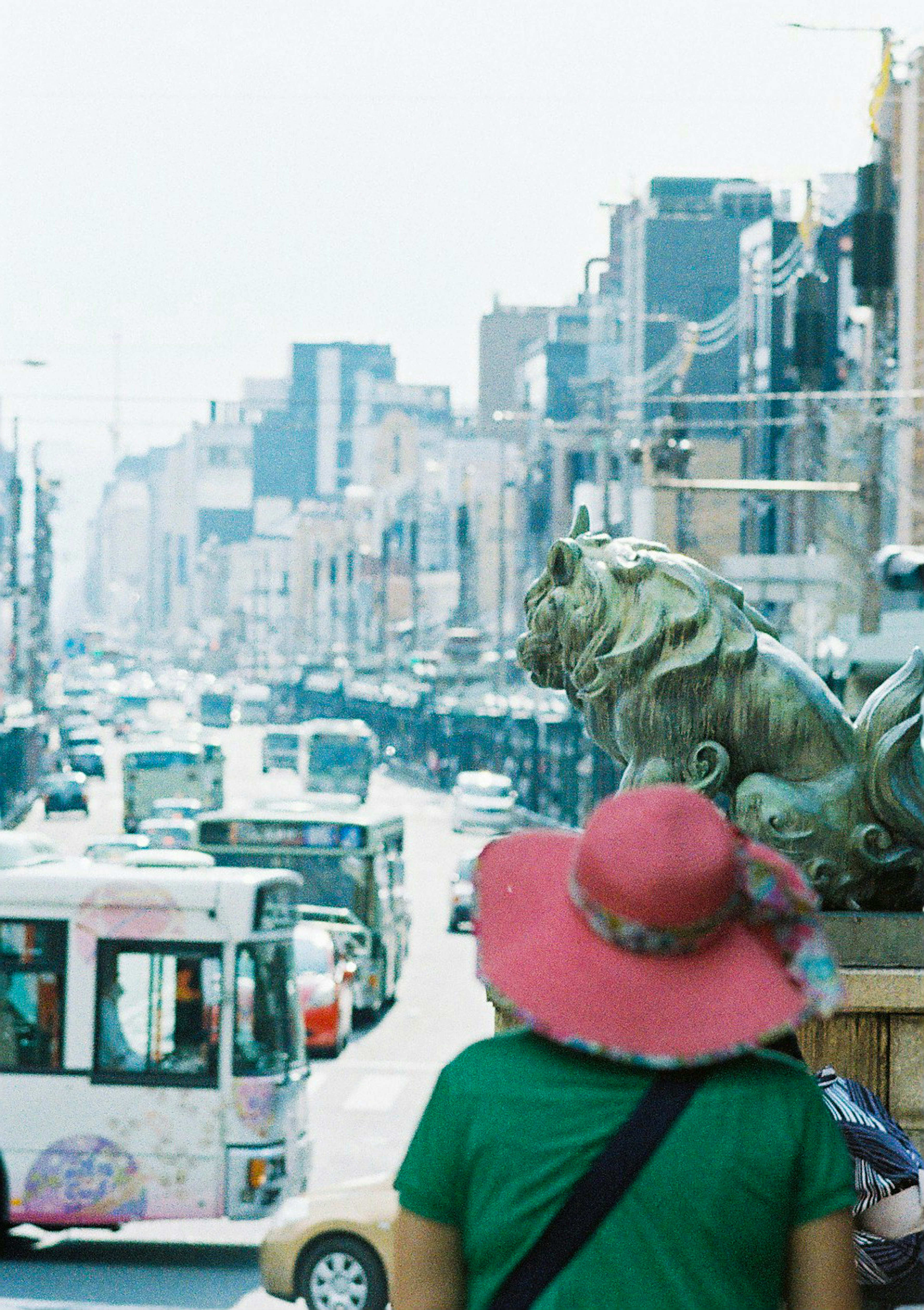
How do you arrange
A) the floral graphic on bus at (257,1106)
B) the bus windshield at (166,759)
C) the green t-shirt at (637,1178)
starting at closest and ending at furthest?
the green t-shirt at (637,1178) < the floral graphic on bus at (257,1106) < the bus windshield at (166,759)

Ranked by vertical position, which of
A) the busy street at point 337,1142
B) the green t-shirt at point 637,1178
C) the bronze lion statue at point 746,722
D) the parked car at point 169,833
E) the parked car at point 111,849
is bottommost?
the busy street at point 337,1142

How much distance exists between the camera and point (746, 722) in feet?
23.1

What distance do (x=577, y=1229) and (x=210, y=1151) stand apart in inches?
491

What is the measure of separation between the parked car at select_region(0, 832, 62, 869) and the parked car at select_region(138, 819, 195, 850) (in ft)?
80.9

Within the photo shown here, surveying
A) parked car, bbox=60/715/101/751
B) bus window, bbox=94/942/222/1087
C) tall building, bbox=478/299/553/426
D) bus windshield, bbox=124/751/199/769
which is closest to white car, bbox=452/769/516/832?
bus windshield, bbox=124/751/199/769

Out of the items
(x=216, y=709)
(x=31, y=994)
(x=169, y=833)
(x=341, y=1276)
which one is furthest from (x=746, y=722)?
(x=216, y=709)

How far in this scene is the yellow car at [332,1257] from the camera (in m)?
12.9

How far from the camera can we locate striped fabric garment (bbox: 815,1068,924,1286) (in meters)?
4.18

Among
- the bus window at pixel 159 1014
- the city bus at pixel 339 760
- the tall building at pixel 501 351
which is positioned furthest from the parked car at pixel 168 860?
the tall building at pixel 501 351

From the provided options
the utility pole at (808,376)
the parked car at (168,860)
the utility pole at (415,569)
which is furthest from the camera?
the utility pole at (415,569)

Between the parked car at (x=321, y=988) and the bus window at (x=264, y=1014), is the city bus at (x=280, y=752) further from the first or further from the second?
the bus window at (x=264, y=1014)

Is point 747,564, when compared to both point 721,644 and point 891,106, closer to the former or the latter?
point 891,106

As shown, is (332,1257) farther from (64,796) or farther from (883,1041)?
(64,796)

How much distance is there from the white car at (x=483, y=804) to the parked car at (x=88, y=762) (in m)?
25.7
